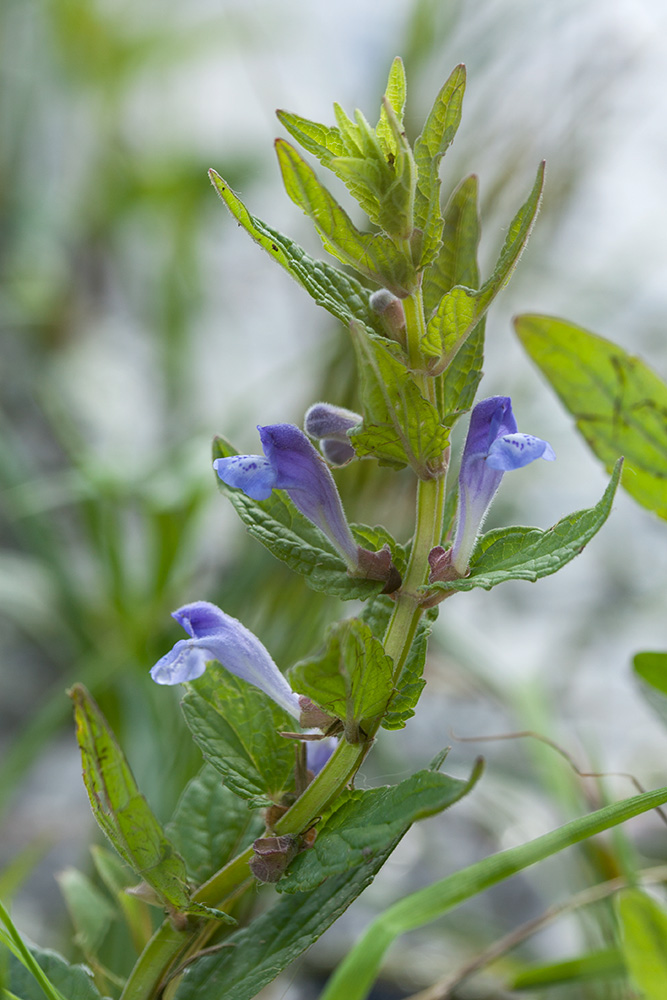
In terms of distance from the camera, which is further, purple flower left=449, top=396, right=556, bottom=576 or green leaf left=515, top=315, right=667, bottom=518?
green leaf left=515, top=315, right=667, bottom=518

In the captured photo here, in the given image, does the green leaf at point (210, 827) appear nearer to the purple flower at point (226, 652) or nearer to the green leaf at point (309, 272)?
the purple flower at point (226, 652)

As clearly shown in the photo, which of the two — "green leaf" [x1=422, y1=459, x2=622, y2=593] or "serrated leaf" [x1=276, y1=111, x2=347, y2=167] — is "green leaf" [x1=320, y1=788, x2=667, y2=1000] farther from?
"serrated leaf" [x1=276, y1=111, x2=347, y2=167]

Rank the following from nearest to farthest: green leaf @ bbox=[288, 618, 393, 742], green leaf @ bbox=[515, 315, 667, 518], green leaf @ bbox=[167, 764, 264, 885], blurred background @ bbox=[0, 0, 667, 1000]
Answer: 1. green leaf @ bbox=[288, 618, 393, 742]
2. green leaf @ bbox=[167, 764, 264, 885]
3. green leaf @ bbox=[515, 315, 667, 518]
4. blurred background @ bbox=[0, 0, 667, 1000]

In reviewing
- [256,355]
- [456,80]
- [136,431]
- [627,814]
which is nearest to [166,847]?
[627,814]

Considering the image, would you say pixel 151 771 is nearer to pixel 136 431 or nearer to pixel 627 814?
pixel 627 814

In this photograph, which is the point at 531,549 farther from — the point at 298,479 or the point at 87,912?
the point at 87,912

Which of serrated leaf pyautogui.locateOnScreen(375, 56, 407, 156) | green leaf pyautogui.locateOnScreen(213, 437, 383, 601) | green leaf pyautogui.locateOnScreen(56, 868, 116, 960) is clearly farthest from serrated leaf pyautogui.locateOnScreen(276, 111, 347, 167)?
green leaf pyautogui.locateOnScreen(56, 868, 116, 960)

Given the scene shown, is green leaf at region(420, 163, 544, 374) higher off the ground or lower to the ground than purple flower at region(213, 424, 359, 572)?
higher

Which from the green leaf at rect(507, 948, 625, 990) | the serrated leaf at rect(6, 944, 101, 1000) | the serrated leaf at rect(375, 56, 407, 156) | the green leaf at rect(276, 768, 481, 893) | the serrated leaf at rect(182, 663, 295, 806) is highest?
the serrated leaf at rect(375, 56, 407, 156)

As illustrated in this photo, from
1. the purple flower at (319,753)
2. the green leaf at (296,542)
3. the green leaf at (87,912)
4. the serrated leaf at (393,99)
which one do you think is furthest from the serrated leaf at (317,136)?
the green leaf at (87,912)
